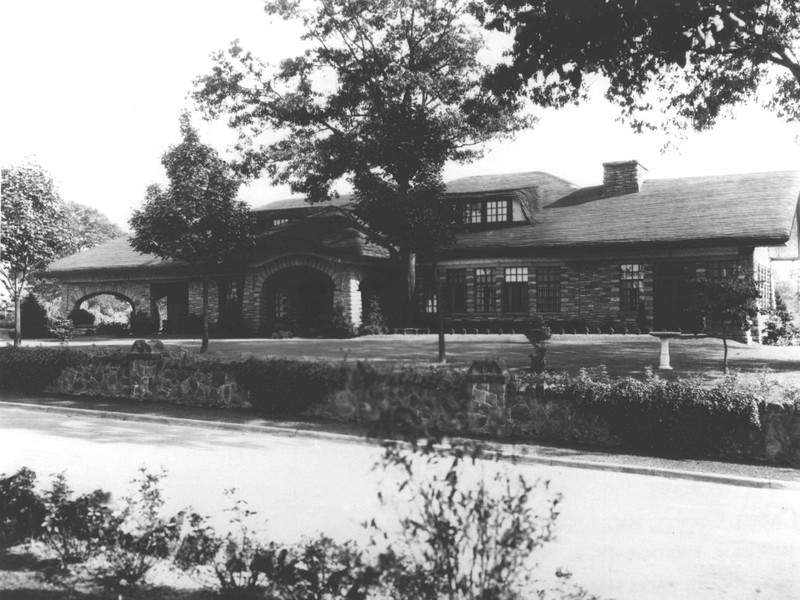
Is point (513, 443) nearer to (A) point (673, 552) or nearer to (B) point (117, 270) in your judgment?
(A) point (673, 552)

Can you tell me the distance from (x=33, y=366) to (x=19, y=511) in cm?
1160

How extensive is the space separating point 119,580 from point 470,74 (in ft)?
75.2

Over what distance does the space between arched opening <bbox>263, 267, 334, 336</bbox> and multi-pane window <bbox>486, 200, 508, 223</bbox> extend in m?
7.34

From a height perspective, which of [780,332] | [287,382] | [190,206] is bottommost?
[287,382]

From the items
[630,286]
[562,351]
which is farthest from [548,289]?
[562,351]

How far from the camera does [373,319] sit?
1065 inches

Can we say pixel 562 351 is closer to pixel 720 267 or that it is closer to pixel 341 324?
pixel 720 267

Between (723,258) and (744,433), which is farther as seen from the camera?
(723,258)

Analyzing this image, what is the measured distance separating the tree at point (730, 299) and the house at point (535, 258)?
8965mm

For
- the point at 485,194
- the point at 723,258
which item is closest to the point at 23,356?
the point at 485,194

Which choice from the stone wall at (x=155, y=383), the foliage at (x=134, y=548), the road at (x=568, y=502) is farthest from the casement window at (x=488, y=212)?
the foliage at (x=134, y=548)

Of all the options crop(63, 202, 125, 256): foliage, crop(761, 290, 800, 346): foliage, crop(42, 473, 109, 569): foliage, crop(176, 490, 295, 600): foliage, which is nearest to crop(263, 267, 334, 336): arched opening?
crop(761, 290, 800, 346): foliage

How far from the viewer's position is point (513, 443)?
33.3 feet

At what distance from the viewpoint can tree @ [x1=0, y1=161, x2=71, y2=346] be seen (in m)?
19.9
